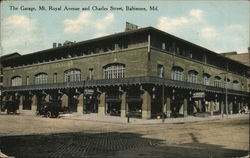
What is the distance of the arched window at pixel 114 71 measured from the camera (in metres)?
41.2

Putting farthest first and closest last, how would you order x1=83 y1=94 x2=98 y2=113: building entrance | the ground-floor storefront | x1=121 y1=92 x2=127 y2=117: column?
x1=83 y1=94 x2=98 y2=113: building entrance, x1=121 y1=92 x2=127 y2=117: column, the ground-floor storefront

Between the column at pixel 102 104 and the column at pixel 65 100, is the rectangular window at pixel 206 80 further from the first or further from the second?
the column at pixel 65 100

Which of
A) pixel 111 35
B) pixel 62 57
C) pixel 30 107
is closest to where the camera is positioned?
pixel 111 35

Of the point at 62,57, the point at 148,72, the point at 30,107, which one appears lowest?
the point at 30,107

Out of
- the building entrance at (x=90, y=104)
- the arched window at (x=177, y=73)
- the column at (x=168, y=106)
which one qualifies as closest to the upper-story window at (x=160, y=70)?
the arched window at (x=177, y=73)

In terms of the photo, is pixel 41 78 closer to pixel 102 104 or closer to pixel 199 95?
pixel 102 104

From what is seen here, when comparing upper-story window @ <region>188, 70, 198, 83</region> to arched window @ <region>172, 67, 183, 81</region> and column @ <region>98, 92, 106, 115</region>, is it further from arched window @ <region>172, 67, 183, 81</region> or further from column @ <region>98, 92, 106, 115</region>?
column @ <region>98, 92, 106, 115</region>

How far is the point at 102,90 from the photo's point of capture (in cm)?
4269

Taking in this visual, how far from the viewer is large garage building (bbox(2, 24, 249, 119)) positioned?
38.4 metres

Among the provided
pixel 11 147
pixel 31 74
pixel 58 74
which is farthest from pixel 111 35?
pixel 11 147

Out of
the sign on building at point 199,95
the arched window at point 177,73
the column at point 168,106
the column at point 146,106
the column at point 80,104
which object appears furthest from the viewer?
the column at point 80,104

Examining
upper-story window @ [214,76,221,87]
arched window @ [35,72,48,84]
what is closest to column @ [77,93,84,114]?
arched window @ [35,72,48,84]

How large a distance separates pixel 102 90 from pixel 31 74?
2155cm

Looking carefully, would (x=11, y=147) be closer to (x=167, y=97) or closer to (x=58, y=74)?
(x=167, y=97)
